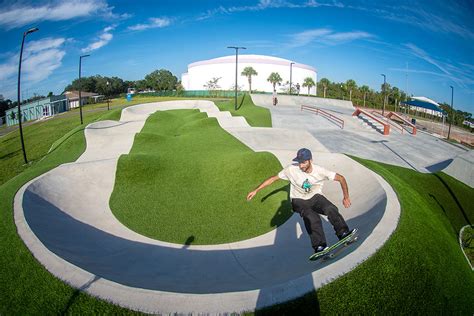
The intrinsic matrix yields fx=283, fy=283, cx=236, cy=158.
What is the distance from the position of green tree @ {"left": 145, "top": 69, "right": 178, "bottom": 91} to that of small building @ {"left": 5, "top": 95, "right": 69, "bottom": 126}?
234 ft

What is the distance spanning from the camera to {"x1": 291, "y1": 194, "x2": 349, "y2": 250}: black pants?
215 inches

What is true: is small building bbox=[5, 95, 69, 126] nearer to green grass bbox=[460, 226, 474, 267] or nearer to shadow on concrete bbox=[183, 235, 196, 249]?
shadow on concrete bbox=[183, 235, 196, 249]

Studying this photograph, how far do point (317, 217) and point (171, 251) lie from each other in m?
5.01

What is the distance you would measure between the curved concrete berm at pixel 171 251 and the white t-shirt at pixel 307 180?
1.37 metres

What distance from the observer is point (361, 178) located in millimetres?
11391

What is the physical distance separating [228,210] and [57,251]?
5.81 metres

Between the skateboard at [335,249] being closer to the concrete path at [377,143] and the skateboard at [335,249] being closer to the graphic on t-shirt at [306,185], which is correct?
the graphic on t-shirt at [306,185]

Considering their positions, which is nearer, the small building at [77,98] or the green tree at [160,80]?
the small building at [77,98]

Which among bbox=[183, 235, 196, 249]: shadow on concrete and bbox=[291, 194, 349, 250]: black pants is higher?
bbox=[291, 194, 349, 250]: black pants

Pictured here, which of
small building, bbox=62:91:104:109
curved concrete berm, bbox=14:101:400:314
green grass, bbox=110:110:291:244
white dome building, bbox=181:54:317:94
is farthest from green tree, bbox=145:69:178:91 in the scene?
curved concrete berm, bbox=14:101:400:314

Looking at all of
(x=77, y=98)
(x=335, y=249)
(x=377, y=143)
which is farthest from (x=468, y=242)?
(x=77, y=98)

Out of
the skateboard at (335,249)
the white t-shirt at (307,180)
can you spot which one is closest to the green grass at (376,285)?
the skateboard at (335,249)

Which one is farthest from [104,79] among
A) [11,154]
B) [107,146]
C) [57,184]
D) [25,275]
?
[25,275]

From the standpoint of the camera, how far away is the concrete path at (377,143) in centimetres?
2100
